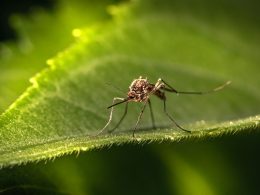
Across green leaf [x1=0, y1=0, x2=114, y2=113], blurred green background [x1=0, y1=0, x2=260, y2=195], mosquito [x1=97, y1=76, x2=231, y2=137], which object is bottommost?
blurred green background [x1=0, y1=0, x2=260, y2=195]

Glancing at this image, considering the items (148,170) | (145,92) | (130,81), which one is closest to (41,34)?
(130,81)

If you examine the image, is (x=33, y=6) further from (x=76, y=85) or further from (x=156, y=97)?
(x=76, y=85)

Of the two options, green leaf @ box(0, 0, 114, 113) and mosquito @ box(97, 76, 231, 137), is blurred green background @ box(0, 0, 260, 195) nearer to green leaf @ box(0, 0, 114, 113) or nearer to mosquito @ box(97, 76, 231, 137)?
green leaf @ box(0, 0, 114, 113)

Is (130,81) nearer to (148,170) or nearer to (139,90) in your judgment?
(139,90)

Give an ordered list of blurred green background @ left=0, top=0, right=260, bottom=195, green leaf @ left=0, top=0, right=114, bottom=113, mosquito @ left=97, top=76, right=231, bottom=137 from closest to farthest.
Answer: blurred green background @ left=0, top=0, right=260, bottom=195
mosquito @ left=97, top=76, right=231, bottom=137
green leaf @ left=0, top=0, right=114, bottom=113

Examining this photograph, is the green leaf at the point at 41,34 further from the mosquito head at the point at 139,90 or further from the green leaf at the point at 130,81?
the mosquito head at the point at 139,90

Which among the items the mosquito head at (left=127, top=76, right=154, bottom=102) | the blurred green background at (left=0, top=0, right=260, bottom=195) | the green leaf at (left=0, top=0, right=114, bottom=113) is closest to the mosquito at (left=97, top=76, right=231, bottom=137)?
the mosquito head at (left=127, top=76, right=154, bottom=102)

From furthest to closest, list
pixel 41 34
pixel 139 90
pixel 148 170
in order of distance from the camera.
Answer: pixel 41 34
pixel 139 90
pixel 148 170

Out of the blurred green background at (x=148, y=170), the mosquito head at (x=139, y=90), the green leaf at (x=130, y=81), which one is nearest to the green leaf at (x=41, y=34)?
the blurred green background at (x=148, y=170)

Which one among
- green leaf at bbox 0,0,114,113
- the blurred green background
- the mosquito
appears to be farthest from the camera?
green leaf at bbox 0,0,114,113

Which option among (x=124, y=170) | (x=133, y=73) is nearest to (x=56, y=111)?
(x=124, y=170)
